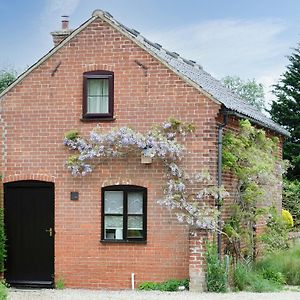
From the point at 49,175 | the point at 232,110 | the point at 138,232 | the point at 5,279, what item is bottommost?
the point at 5,279

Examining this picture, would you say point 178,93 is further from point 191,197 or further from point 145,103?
point 191,197

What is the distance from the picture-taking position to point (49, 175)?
20109mm

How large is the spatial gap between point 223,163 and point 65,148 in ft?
13.2

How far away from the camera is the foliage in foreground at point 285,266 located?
2030 cm

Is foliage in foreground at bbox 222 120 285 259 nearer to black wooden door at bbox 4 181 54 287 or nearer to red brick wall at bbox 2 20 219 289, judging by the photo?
red brick wall at bbox 2 20 219 289

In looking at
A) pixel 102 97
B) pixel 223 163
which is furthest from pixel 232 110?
pixel 102 97

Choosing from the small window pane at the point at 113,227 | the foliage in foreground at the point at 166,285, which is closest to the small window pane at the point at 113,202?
the small window pane at the point at 113,227

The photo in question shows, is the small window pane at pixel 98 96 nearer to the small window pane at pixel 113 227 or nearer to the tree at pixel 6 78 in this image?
the small window pane at pixel 113 227

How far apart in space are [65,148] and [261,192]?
5115mm

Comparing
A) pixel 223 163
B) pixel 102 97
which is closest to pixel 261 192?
pixel 223 163

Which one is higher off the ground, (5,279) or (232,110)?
(232,110)

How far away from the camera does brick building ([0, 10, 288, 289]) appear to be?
19.3 metres

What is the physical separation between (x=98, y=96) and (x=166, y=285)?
5017 millimetres

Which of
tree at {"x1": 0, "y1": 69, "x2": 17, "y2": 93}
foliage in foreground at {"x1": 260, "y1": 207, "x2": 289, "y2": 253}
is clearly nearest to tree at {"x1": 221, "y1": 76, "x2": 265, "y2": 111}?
tree at {"x1": 0, "y1": 69, "x2": 17, "y2": 93}
